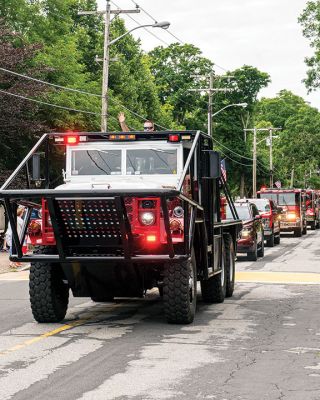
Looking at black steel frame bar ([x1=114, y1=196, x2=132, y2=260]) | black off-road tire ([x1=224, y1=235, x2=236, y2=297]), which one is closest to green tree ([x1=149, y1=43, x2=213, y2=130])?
black off-road tire ([x1=224, y1=235, x2=236, y2=297])

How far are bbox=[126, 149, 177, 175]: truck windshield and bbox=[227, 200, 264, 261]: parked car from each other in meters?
12.8

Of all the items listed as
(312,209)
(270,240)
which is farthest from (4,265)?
(312,209)

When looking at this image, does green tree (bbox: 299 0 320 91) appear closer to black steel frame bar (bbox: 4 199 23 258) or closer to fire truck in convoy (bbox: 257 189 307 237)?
fire truck in convoy (bbox: 257 189 307 237)

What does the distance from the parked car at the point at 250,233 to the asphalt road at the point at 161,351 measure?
32.8 feet

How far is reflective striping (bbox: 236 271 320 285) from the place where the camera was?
1912 centimetres

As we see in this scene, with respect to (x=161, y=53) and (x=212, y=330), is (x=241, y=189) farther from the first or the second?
(x=212, y=330)

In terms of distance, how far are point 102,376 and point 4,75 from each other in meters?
27.3

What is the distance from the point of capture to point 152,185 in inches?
467

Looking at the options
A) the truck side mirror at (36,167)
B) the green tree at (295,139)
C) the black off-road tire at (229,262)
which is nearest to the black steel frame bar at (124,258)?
the truck side mirror at (36,167)

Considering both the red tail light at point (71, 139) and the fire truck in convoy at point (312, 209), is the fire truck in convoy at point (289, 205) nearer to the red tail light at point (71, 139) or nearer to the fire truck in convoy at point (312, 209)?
the fire truck in convoy at point (312, 209)

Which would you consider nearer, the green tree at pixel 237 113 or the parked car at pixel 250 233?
the parked car at pixel 250 233

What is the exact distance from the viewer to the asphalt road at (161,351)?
26.0ft

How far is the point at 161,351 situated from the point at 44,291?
2605 millimetres

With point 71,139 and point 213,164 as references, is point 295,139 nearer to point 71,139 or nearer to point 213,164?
point 71,139
